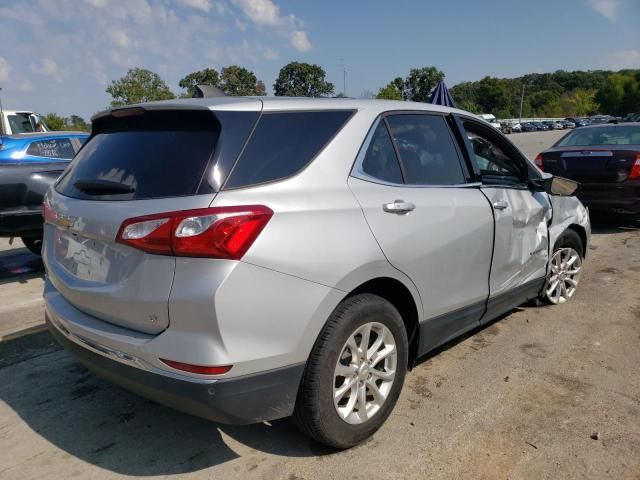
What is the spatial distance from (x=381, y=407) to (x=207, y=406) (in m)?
1.03

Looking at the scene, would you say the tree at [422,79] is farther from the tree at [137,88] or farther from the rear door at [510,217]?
the rear door at [510,217]

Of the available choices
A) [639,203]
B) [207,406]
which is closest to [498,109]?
[639,203]

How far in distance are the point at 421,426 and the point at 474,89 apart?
398 ft

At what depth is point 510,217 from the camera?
145 inches

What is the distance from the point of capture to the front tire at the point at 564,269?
15.1 feet

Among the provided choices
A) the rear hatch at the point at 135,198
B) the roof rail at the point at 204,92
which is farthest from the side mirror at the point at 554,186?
the rear hatch at the point at 135,198

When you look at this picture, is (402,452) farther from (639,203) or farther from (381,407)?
(639,203)

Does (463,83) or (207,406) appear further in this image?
(463,83)

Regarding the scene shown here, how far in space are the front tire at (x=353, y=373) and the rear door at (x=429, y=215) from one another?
0.29 m

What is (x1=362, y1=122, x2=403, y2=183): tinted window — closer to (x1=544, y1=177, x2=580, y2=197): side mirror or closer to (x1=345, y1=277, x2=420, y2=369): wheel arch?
(x1=345, y1=277, x2=420, y2=369): wheel arch

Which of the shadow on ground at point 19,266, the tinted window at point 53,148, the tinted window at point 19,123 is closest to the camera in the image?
the shadow on ground at point 19,266

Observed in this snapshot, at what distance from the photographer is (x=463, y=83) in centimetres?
12388

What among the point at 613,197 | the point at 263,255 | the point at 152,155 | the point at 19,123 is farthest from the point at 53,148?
the point at 19,123

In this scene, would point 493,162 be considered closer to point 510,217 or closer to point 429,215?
point 510,217
